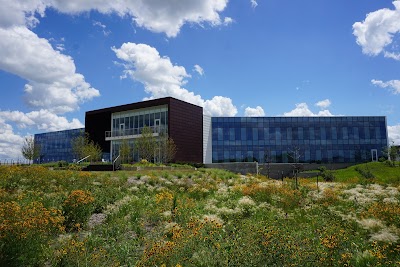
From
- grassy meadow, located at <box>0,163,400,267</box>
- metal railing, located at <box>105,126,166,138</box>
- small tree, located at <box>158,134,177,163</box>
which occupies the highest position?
metal railing, located at <box>105,126,166,138</box>

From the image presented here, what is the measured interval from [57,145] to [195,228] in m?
96.8

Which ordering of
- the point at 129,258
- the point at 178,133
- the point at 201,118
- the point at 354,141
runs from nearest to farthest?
the point at 129,258, the point at 178,133, the point at 201,118, the point at 354,141

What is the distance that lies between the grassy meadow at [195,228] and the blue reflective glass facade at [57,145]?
8021 cm

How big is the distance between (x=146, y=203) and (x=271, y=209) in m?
4.70

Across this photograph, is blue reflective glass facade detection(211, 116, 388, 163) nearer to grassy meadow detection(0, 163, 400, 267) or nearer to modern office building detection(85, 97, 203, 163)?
modern office building detection(85, 97, 203, 163)

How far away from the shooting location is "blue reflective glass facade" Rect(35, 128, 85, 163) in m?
90.6

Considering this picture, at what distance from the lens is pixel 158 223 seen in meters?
9.89

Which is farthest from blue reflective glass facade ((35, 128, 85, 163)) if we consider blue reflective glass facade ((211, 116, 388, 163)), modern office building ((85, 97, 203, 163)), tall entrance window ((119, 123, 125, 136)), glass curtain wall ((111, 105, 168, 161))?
blue reflective glass facade ((211, 116, 388, 163))

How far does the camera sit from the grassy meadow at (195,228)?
6309 millimetres

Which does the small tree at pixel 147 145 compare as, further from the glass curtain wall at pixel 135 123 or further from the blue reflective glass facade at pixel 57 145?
the blue reflective glass facade at pixel 57 145

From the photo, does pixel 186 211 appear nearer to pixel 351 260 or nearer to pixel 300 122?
pixel 351 260

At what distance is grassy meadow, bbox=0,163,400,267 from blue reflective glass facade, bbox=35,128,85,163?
8021 cm

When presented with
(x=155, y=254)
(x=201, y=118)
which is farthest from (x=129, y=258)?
(x=201, y=118)

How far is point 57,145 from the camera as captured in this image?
311 feet
